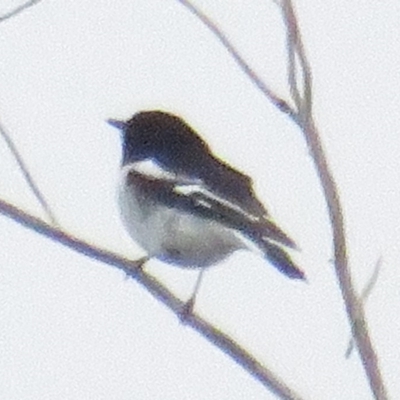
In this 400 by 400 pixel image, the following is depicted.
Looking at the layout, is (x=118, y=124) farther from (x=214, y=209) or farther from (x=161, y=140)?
(x=214, y=209)

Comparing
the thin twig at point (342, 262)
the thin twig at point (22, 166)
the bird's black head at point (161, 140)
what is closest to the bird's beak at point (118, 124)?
the bird's black head at point (161, 140)

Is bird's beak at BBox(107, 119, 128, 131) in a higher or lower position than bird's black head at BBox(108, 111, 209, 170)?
higher

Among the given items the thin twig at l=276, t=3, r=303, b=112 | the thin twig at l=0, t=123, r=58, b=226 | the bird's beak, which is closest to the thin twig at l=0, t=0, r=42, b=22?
the thin twig at l=0, t=123, r=58, b=226

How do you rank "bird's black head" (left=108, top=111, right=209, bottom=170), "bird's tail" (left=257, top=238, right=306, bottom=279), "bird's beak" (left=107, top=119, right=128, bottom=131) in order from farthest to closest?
"bird's beak" (left=107, top=119, right=128, bottom=131)
"bird's black head" (left=108, top=111, right=209, bottom=170)
"bird's tail" (left=257, top=238, right=306, bottom=279)

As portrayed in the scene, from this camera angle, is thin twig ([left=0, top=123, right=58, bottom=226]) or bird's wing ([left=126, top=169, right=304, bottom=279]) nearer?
thin twig ([left=0, top=123, right=58, bottom=226])

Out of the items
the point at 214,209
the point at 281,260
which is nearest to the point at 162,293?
the point at 281,260

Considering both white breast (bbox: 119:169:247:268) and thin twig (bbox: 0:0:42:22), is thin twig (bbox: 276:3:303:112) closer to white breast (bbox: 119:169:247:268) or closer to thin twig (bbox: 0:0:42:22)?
thin twig (bbox: 0:0:42:22)

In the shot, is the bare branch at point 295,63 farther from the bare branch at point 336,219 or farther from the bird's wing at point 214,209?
the bird's wing at point 214,209
